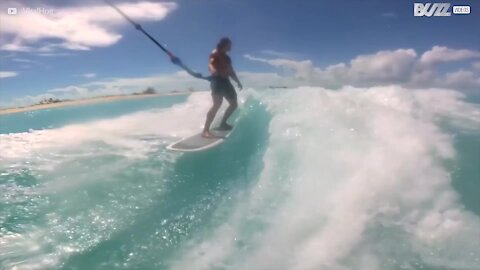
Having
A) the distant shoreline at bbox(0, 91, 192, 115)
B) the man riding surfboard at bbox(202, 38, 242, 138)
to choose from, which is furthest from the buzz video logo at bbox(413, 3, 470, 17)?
the distant shoreline at bbox(0, 91, 192, 115)

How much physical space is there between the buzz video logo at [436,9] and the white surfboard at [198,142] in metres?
1.65

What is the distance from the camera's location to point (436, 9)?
9.73ft

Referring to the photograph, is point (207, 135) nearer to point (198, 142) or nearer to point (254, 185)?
point (198, 142)

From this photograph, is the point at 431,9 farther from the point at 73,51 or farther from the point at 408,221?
the point at 73,51

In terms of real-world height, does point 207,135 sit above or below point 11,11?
below

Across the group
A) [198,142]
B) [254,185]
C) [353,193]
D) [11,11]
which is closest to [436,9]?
[353,193]

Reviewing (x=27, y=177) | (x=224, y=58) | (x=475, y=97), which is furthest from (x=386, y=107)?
(x=27, y=177)

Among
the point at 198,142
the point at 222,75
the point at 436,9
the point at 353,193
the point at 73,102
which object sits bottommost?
the point at 353,193

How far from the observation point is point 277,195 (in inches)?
117

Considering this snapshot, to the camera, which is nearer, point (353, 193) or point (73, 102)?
point (353, 193)

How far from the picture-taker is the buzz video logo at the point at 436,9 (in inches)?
116

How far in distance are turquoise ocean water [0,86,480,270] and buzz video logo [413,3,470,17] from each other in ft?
1.98

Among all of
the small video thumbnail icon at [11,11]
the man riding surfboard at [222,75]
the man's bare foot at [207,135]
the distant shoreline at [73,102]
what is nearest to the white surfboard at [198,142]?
the man's bare foot at [207,135]

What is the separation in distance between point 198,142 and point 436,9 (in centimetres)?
199
